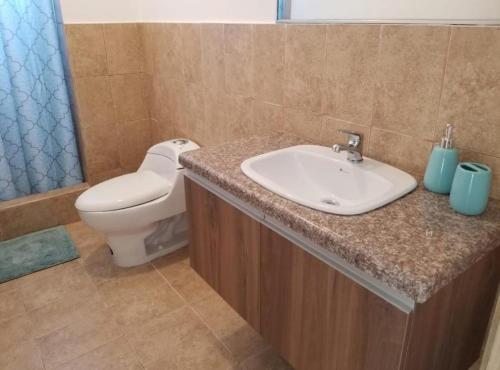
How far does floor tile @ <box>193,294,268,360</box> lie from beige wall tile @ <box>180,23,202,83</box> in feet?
3.66

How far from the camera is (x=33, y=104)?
89.1 inches

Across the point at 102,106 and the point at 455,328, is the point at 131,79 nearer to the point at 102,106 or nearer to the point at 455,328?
the point at 102,106

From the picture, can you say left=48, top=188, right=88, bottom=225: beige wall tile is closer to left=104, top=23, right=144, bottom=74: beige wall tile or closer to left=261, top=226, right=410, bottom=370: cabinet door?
left=104, top=23, right=144, bottom=74: beige wall tile

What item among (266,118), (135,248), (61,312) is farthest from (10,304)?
(266,118)

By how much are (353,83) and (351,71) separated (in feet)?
0.13

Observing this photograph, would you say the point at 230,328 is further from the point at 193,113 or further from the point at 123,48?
the point at 123,48

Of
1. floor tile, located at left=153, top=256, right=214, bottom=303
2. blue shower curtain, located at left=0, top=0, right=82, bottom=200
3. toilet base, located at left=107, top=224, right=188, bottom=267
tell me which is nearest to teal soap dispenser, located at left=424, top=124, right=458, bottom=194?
floor tile, located at left=153, top=256, right=214, bottom=303

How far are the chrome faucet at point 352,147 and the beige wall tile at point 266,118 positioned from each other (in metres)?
0.39

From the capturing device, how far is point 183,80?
2.16 metres

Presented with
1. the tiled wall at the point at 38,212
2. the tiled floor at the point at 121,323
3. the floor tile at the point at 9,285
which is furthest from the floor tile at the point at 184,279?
the tiled wall at the point at 38,212

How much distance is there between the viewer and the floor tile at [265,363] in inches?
59.5

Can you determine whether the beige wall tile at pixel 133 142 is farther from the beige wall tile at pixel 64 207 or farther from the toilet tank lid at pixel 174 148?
the toilet tank lid at pixel 174 148

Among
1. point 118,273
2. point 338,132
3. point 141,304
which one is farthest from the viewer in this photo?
point 118,273

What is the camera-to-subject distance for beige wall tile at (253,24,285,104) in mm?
1489
